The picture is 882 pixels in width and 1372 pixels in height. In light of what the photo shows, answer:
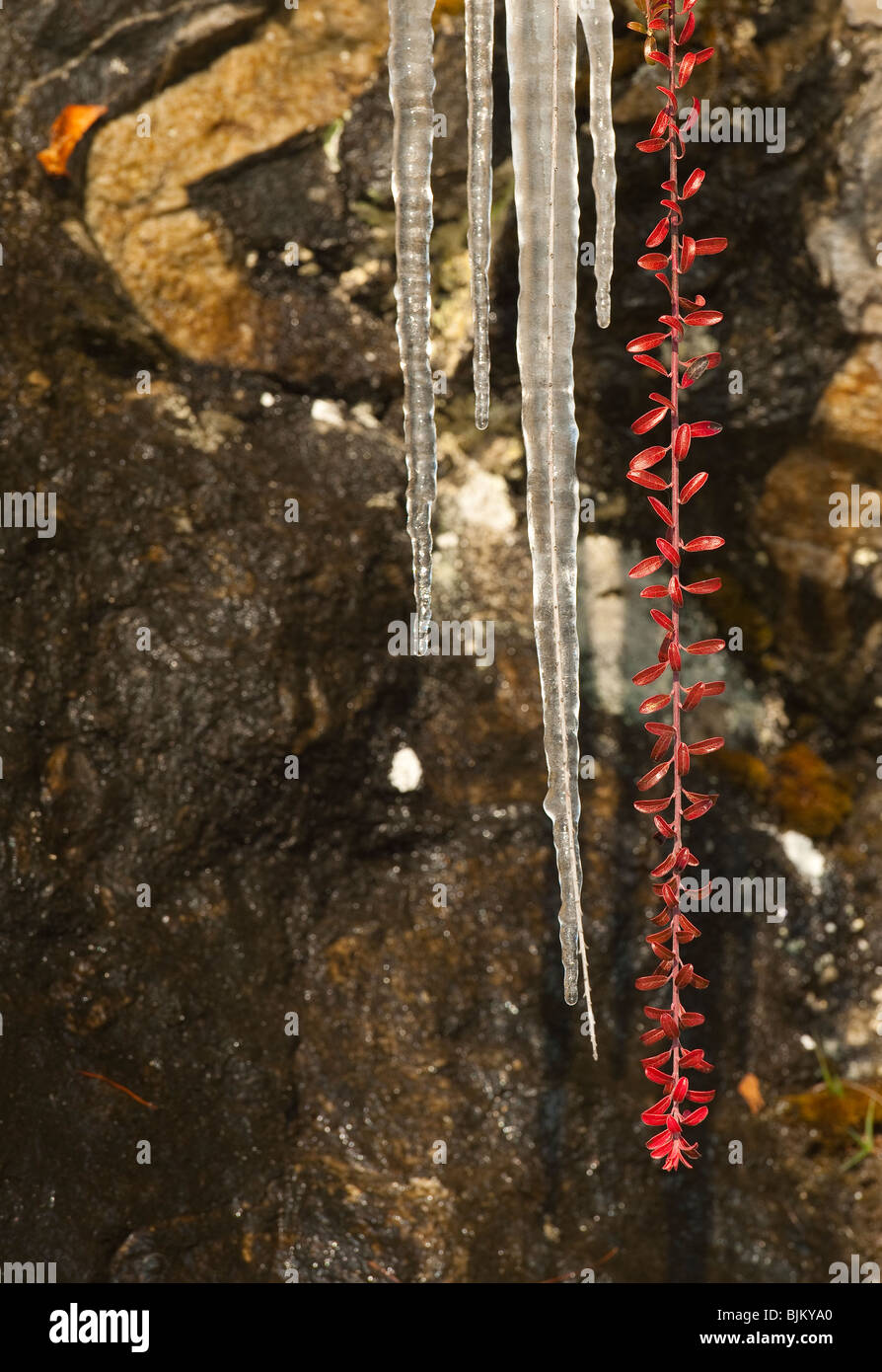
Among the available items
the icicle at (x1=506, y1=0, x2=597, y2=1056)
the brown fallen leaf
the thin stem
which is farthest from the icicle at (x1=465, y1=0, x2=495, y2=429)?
the brown fallen leaf

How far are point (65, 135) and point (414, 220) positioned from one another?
7.74ft

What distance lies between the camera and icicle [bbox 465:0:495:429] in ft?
6.68

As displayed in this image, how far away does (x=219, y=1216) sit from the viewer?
11.0 feet

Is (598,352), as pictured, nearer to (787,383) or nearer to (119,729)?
(787,383)

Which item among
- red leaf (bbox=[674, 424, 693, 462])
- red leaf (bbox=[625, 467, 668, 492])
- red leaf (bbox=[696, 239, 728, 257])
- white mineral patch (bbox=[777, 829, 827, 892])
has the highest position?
red leaf (bbox=[696, 239, 728, 257])

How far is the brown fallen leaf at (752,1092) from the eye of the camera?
151 inches

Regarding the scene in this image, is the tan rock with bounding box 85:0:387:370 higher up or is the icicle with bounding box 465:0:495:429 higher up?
the tan rock with bounding box 85:0:387:370

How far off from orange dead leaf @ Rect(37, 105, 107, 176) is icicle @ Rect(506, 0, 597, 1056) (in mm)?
2344

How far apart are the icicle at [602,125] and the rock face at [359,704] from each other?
5.05ft

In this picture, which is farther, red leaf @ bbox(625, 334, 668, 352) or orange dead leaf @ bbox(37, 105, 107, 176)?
orange dead leaf @ bbox(37, 105, 107, 176)

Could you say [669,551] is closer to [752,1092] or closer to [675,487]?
[675,487]

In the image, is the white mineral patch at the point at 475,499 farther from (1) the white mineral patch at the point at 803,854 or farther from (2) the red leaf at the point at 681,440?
(2) the red leaf at the point at 681,440

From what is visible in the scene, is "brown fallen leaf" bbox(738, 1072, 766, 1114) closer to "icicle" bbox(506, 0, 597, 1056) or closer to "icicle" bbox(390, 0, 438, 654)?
"icicle" bbox(506, 0, 597, 1056)

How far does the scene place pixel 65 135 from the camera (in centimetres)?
379
